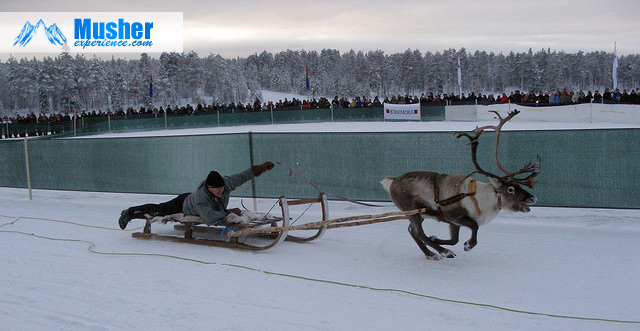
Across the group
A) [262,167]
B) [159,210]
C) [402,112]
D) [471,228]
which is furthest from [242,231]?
[402,112]

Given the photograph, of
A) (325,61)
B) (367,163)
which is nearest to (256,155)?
(367,163)

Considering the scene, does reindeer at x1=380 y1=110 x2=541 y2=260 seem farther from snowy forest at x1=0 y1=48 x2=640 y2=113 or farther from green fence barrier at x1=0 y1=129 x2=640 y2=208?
snowy forest at x1=0 y1=48 x2=640 y2=113

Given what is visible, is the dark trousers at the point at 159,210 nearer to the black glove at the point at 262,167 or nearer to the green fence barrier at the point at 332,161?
the black glove at the point at 262,167

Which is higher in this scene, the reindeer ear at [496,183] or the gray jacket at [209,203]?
the reindeer ear at [496,183]

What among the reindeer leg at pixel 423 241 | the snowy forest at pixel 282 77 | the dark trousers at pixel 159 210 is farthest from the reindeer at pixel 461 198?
the snowy forest at pixel 282 77

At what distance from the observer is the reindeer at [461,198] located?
20.7ft

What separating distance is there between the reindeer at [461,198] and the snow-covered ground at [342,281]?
0.45 metres

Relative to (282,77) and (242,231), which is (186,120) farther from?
(282,77)

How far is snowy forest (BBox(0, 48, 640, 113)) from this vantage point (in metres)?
115

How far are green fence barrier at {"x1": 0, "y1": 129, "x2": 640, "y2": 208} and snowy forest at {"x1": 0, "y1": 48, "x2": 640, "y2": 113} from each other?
8195 centimetres

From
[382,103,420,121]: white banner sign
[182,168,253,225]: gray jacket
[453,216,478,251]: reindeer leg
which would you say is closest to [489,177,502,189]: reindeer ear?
[453,216,478,251]: reindeer leg

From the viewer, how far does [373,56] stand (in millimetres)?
159625

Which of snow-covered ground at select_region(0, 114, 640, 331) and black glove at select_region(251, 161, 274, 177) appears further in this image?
black glove at select_region(251, 161, 274, 177)

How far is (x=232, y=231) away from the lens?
24.7ft
